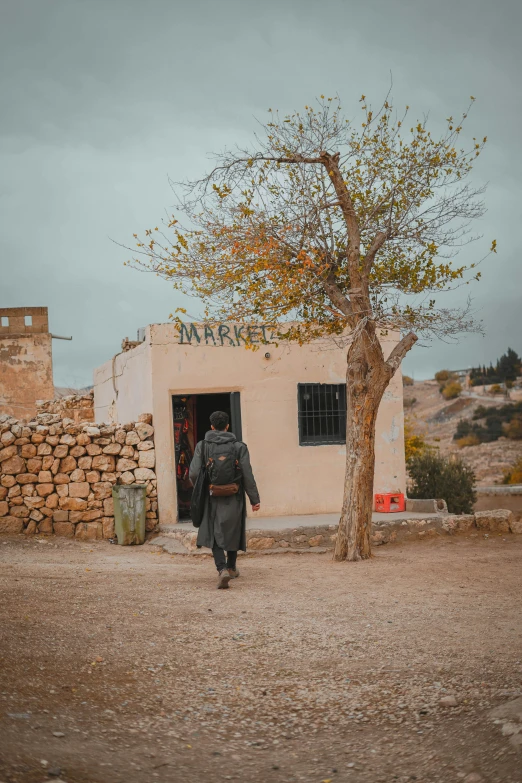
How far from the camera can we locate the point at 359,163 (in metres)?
10.3

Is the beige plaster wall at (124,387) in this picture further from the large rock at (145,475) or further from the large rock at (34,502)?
the large rock at (34,502)

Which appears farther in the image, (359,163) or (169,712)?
(359,163)

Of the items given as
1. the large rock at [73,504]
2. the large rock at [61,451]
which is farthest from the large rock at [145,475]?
the large rock at [61,451]

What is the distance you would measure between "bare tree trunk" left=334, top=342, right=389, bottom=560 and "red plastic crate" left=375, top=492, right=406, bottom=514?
2991mm

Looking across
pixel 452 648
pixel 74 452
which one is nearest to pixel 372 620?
pixel 452 648

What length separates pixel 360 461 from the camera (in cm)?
1002

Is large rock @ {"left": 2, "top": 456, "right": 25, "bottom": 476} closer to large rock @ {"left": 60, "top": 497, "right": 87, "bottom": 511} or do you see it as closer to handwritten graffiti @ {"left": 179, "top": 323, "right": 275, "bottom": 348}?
large rock @ {"left": 60, "top": 497, "right": 87, "bottom": 511}

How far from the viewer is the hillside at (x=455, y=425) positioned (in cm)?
4028

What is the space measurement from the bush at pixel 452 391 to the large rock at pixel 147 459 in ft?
171

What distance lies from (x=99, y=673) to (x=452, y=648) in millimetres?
2445

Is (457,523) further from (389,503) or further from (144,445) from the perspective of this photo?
(144,445)

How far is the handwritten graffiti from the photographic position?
1262 centimetres

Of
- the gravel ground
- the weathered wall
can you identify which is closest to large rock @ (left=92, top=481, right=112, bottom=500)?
the gravel ground

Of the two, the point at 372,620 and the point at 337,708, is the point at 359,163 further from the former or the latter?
the point at 337,708
